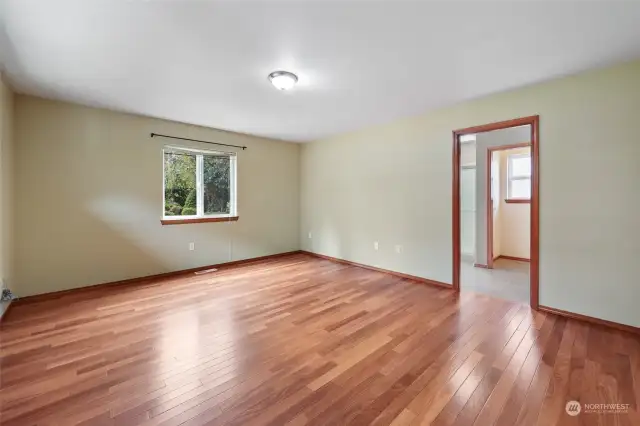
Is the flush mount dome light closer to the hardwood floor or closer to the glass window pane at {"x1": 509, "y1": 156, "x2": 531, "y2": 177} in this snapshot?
the hardwood floor

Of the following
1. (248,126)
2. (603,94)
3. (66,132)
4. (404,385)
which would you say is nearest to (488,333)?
(404,385)

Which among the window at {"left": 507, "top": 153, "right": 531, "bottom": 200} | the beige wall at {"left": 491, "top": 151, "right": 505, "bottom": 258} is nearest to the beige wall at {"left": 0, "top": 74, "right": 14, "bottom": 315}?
the beige wall at {"left": 491, "top": 151, "right": 505, "bottom": 258}

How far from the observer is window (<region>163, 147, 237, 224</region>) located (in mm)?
4301

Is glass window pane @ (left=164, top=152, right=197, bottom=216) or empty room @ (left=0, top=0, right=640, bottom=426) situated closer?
empty room @ (left=0, top=0, right=640, bottom=426)

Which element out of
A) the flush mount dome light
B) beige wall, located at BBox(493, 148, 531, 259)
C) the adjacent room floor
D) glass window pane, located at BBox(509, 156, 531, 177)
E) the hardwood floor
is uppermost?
the flush mount dome light

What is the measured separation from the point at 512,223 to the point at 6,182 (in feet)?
24.1

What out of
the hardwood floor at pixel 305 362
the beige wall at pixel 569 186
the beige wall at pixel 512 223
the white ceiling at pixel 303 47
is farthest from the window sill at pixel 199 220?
the beige wall at pixel 512 223

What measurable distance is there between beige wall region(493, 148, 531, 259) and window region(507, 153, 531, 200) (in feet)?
0.23

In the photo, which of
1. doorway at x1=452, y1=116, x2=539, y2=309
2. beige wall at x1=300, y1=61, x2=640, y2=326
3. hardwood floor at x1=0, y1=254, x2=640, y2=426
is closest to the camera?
hardwood floor at x1=0, y1=254, x2=640, y2=426

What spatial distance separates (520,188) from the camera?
17.7ft

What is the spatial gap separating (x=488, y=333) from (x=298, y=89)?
2.95 m

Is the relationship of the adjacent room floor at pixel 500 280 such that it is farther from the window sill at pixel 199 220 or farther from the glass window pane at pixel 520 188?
the window sill at pixel 199 220

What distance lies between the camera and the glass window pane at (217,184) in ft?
15.4

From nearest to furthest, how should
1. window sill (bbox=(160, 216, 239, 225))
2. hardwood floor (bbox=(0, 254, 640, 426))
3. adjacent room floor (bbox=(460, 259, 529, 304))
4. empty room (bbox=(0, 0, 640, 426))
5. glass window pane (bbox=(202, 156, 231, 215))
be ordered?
hardwood floor (bbox=(0, 254, 640, 426)) → empty room (bbox=(0, 0, 640, 426)) → adjacent room floor (bbox=(460, 259, 529, 304)) → window sill (bbox=(160, 216, 239, 225)) → glass window pane (bbox=(202, 156, 231, 215))
